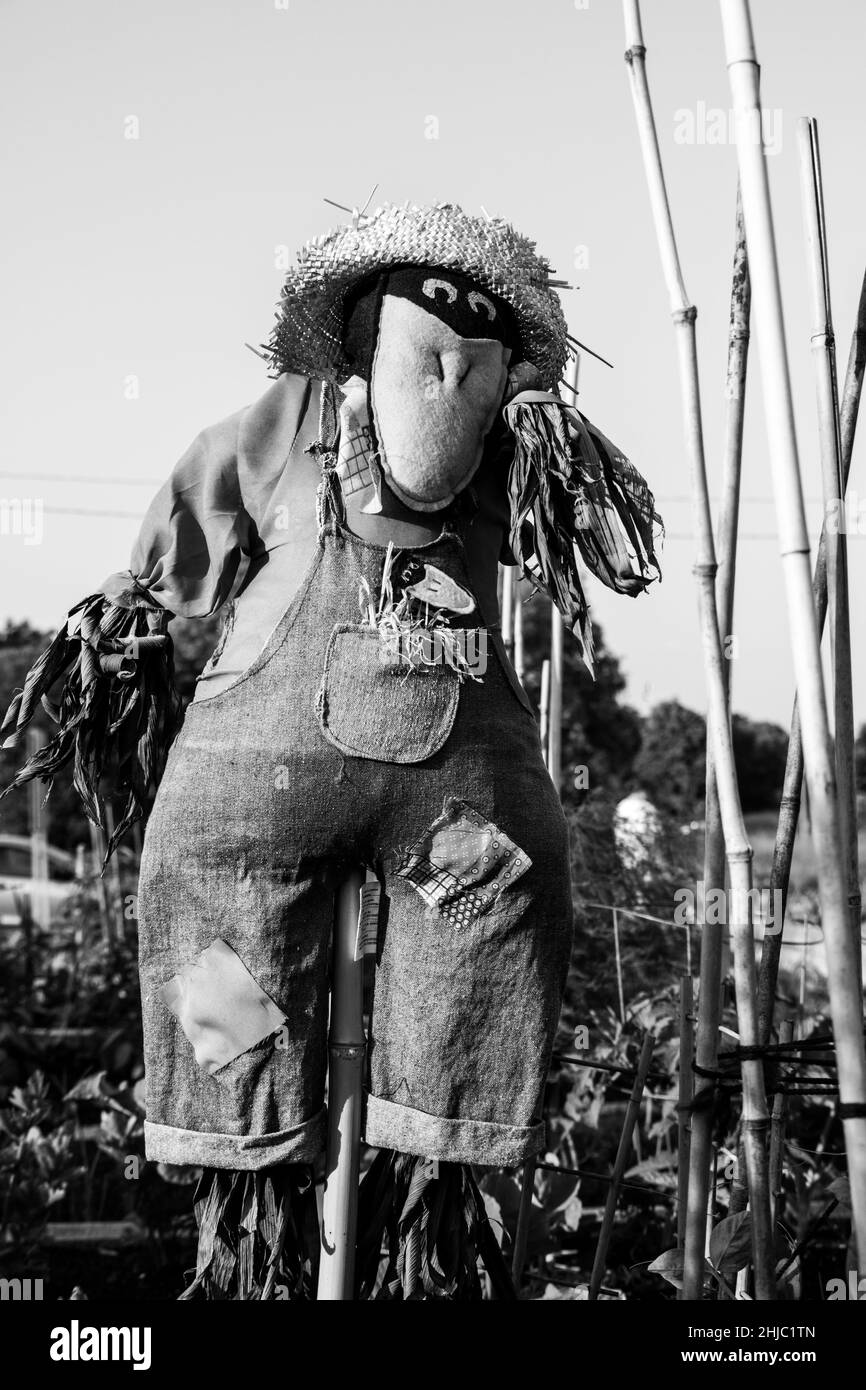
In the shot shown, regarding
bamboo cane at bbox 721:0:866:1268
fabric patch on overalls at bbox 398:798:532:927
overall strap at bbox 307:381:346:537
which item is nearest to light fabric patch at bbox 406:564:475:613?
overall strap at bbox 307:381:346:537

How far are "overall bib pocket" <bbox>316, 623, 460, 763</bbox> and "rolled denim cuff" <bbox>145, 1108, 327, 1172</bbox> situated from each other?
419 mm

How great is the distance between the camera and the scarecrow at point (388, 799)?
1510mm

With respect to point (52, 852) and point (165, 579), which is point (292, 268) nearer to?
point (165, 579)

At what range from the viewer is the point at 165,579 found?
1677 mm

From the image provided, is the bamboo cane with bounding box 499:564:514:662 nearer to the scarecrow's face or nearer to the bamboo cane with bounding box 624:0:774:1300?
the scarecrow's face

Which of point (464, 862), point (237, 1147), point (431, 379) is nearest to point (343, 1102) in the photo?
point (237, 1147)

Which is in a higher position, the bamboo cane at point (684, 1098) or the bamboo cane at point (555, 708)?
the bamboo cane at point (555, 708)

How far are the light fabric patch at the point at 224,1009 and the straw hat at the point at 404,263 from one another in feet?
2.34

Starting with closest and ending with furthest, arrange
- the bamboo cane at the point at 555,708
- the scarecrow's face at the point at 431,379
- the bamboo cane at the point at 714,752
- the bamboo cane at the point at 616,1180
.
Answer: the bamboo cane at the point at 714,752
the scarecrow's face at the point at 431,379
the bamboo cane at the point at 616,1180
the bamboo cane at the point at 555,708

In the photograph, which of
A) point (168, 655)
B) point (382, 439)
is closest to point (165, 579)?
point (168, 655)

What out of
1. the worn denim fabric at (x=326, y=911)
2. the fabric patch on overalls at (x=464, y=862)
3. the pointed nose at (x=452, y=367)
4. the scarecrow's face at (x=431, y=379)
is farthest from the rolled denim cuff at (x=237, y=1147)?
the pointed nose at (x=452, y=367)

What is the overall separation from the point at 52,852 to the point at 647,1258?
6.67 m

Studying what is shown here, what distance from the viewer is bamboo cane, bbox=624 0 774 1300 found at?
4.16 feet

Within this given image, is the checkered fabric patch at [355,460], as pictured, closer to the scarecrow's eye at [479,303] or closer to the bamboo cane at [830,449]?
the scarecrow's eye at [479,303]
